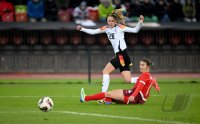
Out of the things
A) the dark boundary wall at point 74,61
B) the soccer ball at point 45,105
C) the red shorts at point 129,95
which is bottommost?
the dark boundary wall at point 74,61

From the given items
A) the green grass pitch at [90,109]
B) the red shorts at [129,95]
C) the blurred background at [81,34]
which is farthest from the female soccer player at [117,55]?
the blurred background at [81,34]

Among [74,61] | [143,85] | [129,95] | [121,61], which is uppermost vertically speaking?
[121,61]

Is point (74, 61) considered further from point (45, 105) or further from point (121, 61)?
point (45, 105)

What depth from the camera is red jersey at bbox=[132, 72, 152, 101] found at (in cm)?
1684

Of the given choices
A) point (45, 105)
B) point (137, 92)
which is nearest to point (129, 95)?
point (137, 92)

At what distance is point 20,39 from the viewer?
3500 centimetres

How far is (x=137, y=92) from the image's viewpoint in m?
16.9

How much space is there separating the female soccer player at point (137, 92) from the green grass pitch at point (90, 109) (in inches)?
8.3

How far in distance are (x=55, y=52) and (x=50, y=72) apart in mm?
1615

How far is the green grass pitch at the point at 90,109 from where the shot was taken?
545 inches

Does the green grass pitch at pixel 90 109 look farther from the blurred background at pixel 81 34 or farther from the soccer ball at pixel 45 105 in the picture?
the blurred background at pixel 81 34

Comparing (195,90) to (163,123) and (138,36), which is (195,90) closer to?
(163,123)

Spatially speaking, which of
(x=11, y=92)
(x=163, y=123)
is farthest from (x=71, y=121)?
(x=11, y=92)

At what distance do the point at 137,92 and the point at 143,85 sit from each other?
0.23 meters
